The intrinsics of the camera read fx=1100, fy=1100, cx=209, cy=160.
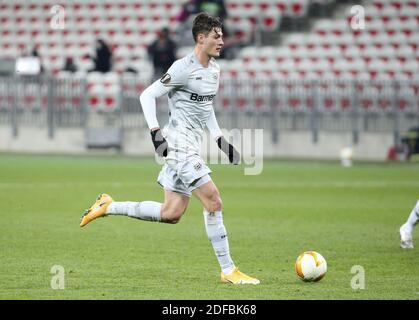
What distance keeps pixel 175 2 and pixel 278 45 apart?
11.6 feet

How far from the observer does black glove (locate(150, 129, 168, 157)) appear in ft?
29.6

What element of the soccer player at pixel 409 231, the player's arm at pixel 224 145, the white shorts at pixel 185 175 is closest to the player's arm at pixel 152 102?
the white shorts at pixel 185 175

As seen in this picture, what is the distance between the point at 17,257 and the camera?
10680 mm

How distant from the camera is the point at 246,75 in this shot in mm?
29297

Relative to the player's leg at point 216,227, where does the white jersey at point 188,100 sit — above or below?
above

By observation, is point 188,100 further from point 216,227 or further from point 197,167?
point 216,227

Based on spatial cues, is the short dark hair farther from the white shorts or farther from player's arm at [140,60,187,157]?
the white shorts

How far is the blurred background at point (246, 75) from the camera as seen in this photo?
26625mm

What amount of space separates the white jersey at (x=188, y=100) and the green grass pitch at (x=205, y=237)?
3.83ft

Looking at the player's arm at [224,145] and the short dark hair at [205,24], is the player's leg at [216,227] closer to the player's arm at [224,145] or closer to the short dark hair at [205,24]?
the player's arm at [224,145]

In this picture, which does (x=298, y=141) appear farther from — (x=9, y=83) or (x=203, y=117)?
(x=203, y=117)

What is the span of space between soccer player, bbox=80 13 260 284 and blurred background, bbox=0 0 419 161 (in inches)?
608

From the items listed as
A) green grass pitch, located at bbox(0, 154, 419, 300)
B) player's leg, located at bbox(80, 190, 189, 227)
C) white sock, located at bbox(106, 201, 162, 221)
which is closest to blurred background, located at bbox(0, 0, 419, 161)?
green grass pitch, located at bbox(0, 154, 419, 300)
